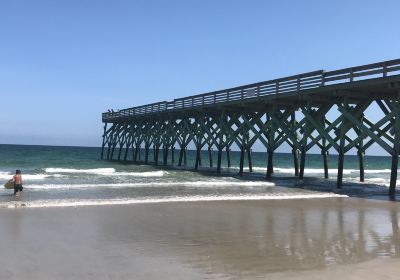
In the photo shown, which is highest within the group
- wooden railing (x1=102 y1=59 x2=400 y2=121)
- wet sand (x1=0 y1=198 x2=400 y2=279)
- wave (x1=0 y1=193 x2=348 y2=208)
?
wooden railing (x1=102 y1=59 x2=400 y2=121)

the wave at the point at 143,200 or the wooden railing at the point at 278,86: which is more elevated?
the wooden railing at the point at 278,86

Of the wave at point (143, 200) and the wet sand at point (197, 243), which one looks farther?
the wave at point (143, 200)

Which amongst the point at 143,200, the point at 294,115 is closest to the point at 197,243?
the point at 143,200

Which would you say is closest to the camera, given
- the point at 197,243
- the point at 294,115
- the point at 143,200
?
the point at 197,243

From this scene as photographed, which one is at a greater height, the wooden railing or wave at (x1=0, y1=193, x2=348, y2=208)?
the wooden railing

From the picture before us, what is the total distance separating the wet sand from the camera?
582 cm

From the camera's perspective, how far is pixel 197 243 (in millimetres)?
7535

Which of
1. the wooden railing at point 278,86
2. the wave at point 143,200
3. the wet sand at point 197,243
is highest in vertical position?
the wooden railing at point 278,86

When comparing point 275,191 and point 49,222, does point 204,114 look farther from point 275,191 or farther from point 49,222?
point 49,222

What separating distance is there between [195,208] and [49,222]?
3.84m

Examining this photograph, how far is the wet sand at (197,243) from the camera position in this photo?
5.82 metres

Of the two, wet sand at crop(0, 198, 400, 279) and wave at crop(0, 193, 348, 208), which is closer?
wet sand at crop(0, 198, 400, 279)

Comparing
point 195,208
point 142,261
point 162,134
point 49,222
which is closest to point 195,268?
point 142,261

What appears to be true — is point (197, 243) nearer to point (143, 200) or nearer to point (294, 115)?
point (143, 200)
